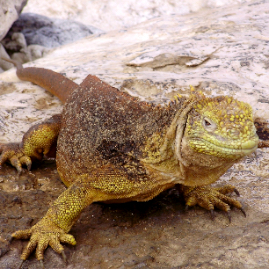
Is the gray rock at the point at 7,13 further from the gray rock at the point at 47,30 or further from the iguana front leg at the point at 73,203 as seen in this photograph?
the iguana front leg at the point at 73,203

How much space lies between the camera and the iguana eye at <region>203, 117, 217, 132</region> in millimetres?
2307

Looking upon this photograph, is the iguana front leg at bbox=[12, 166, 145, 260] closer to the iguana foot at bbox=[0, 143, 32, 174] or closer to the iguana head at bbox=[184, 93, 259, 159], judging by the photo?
the iguana head at bbox=[184, 93, 259, 159]

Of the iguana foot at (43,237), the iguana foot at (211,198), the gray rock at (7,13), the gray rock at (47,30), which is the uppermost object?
the gray rock at (7,13)

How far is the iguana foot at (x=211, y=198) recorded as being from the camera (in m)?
3.08

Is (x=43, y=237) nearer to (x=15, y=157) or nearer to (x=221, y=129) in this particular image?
(x=15, y=157)

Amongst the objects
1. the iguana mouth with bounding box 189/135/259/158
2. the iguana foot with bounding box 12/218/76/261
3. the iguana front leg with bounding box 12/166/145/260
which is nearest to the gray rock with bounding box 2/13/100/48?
the iguana front leg with bounding box 12/166/145/260

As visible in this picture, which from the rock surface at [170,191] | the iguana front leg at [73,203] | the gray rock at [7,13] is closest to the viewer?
the rock surface at [170,191]

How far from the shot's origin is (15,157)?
388cm

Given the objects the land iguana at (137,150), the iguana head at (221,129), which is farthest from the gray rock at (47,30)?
the iguana head at (221,129)

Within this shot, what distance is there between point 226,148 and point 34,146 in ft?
7.94

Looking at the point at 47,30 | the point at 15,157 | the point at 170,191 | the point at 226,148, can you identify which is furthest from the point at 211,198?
the point at 47,30

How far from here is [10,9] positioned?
7539 millimetres

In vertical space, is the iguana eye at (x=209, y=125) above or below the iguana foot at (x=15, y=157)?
above

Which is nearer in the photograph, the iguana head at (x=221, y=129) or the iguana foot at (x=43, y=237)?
the iguana head at (x=221, y=129)
